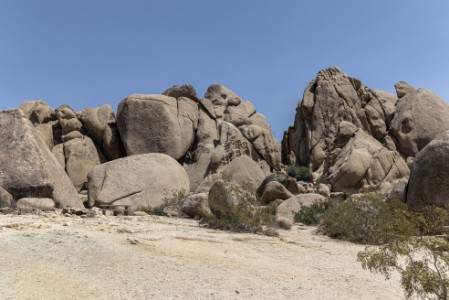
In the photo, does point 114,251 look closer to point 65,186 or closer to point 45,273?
point 45,273

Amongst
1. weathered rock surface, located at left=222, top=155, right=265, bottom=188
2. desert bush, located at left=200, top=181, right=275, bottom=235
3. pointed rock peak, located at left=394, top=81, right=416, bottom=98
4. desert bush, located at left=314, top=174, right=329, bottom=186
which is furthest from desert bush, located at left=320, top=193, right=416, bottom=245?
pointed rock peak, located at left=394, top=81, right=416, bottom=98

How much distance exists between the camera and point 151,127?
110ft

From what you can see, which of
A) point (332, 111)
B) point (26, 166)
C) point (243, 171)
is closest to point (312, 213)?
point (26, 166)

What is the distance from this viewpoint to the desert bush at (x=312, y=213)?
17200mm

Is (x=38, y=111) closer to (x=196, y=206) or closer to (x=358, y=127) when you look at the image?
(x=358, y=127)

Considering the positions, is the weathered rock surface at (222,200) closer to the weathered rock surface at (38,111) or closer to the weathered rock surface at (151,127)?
the weathered rock surface at (151,127)

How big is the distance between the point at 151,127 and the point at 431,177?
842 inches

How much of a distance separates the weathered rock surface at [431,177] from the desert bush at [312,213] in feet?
9.80

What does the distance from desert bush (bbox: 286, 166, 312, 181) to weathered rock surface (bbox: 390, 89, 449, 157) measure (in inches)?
247

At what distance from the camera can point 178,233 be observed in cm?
1155

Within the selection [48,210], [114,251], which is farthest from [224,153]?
[114,251]

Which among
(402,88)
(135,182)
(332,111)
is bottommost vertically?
(135,182)

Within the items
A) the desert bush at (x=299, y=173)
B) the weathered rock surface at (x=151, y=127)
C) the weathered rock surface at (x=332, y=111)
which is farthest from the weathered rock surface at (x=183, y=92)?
the desert bush at (x=299, y=173)

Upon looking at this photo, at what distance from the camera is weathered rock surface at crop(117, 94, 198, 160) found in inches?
1312
